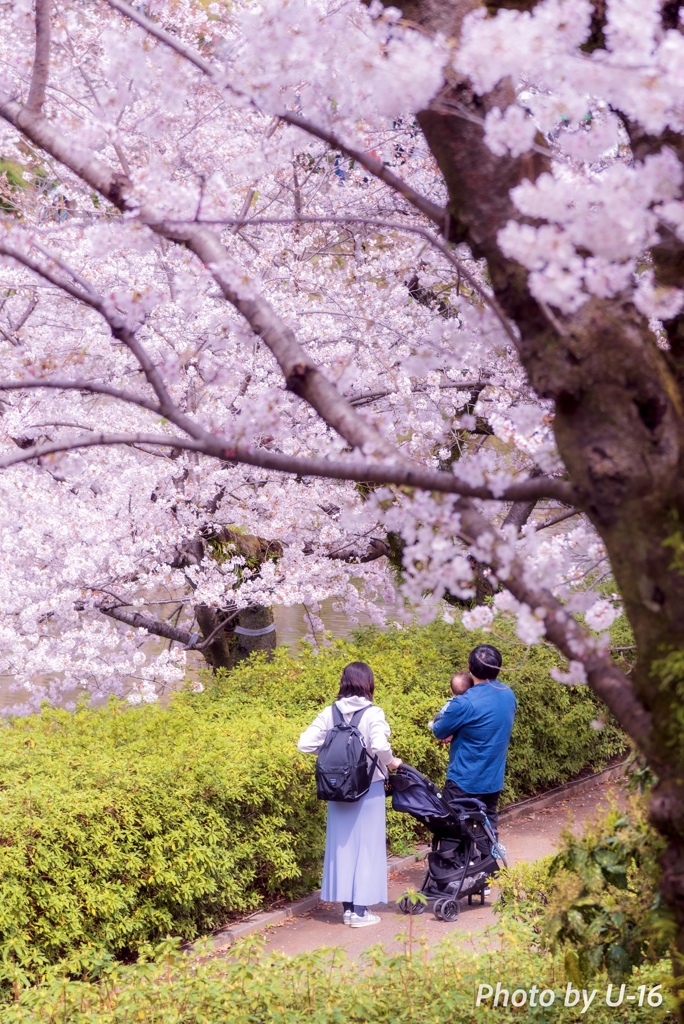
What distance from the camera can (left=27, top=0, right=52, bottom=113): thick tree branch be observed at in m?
3.52

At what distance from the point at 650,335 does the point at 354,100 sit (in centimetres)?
224

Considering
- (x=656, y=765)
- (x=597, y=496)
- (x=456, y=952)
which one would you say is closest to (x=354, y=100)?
(x=597, y=496)

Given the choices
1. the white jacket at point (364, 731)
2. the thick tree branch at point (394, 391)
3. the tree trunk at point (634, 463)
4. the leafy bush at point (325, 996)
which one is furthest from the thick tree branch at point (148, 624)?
the tree trunk at point (634, 463)

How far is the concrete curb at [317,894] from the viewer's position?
6.16 metres

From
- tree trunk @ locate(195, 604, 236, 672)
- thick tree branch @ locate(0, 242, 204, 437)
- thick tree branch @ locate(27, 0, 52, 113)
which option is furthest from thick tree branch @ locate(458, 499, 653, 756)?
tree trunk @ locate(195, 604, 236, 672)

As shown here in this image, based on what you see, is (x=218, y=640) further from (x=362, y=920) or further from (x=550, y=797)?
(x=362, y=920)

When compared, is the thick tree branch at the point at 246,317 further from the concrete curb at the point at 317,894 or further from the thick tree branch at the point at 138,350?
the concrete curb at the point at 317,894

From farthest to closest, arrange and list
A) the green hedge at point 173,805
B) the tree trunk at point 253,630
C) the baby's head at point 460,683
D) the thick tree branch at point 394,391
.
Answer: the tree trunk at point 253,630 → the thick tree branch at point 394,391 → the baby's head at point 460,683 → the green hedge at point 173,805

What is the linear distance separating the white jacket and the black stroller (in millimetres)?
206

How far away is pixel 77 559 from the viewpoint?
26.6ft


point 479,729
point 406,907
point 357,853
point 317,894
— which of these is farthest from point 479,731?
point 317,894

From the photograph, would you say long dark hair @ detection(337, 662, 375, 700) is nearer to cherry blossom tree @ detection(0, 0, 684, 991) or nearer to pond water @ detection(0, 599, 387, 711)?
cherry blossom tree @ detection(0, 0, 684, 991)

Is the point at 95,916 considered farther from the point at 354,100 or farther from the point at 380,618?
the point at 380,618

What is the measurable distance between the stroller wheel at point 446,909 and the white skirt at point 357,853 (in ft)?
1.14
